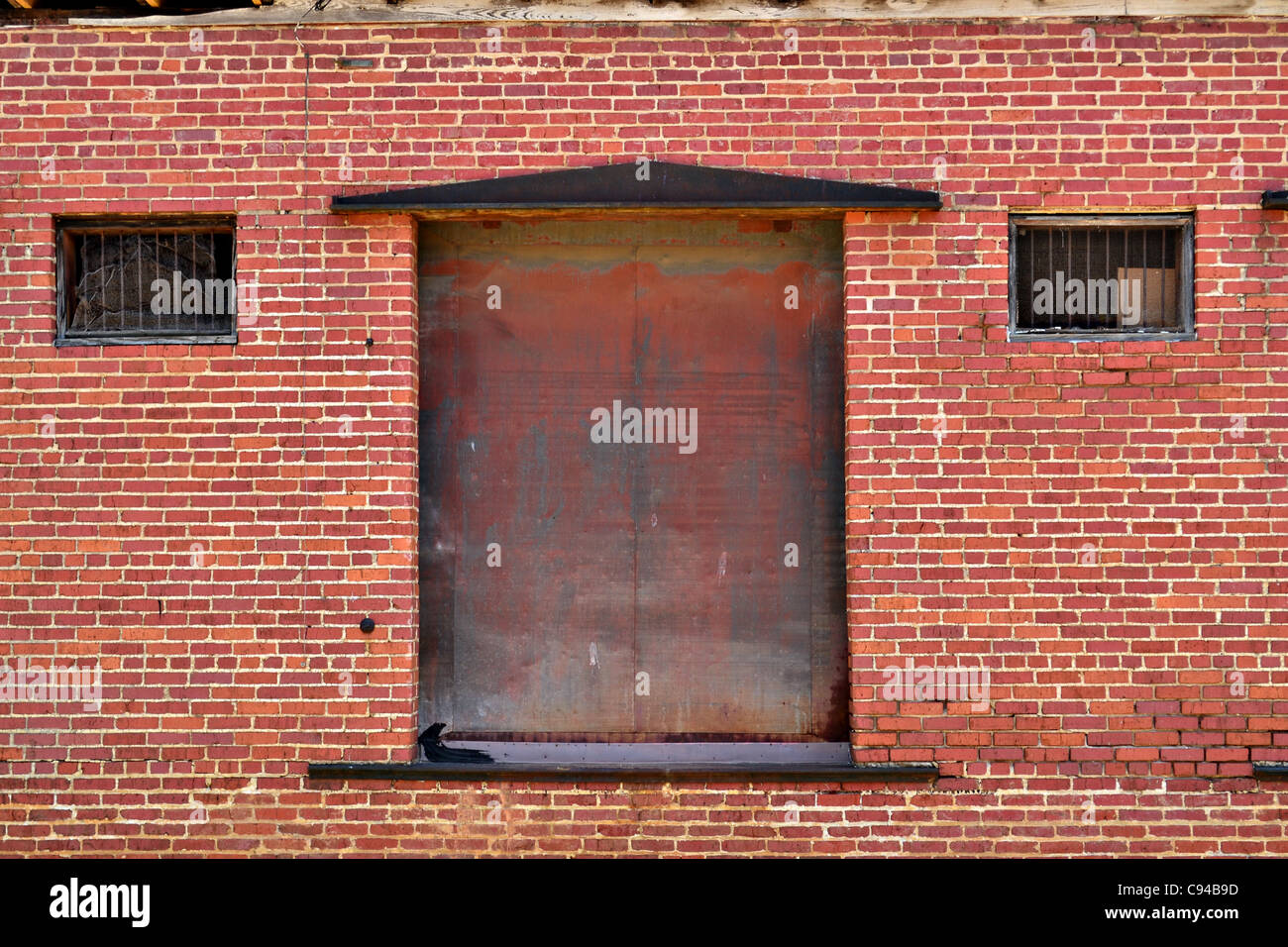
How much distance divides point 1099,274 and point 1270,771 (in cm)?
254

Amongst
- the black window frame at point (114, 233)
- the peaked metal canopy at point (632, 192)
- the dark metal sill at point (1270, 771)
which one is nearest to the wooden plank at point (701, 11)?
the peaked metal canopy at point (632, 192)

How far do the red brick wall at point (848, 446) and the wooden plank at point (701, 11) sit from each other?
Result: 0.07 meters

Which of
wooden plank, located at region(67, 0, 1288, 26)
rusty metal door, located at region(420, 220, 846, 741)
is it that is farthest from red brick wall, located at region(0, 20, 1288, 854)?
rusty metal door, located at region(420, 220, 846, 741)

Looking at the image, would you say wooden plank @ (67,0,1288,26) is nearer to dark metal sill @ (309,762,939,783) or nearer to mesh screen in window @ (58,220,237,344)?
mesh screen in window @ (58,220,237,344)

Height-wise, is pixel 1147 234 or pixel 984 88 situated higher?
pixel 984 88

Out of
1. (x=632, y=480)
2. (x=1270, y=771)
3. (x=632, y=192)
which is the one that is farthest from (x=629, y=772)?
(x=1270, y=771)

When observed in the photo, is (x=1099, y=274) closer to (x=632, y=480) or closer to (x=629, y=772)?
(x=632, y=480)

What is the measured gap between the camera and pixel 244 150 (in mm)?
4922

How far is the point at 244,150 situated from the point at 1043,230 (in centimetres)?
404

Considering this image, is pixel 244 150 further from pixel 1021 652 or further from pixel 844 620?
pixel 1021 652

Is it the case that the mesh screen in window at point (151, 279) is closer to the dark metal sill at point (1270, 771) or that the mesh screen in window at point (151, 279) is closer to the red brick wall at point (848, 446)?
the red brick wall at point (848, 446)

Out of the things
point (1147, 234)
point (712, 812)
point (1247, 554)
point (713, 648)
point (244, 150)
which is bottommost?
point (712, 812)

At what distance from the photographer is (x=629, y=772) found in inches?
189

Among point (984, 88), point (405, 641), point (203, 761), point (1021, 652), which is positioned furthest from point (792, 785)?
point (984, 88)
